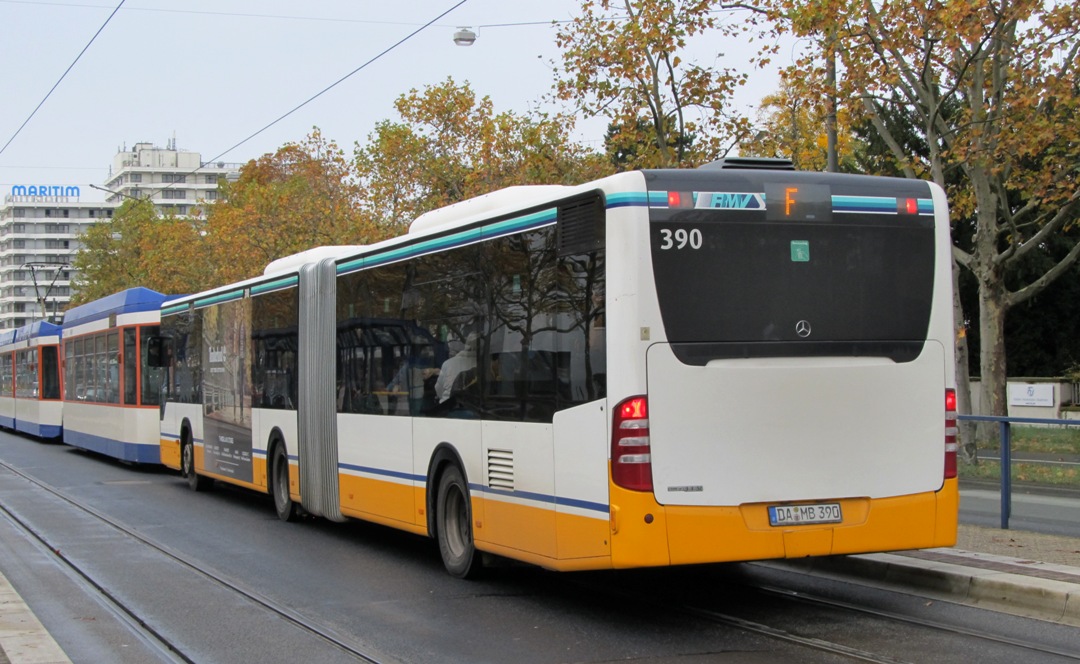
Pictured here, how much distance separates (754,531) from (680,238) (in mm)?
1931

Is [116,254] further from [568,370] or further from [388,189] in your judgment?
[568,370]

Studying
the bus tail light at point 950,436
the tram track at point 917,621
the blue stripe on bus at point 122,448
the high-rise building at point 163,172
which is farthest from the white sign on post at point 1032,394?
the high-rise building at point 163,172

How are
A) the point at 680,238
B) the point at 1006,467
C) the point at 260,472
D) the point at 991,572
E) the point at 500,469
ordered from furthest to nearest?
the point at 260,472, the point at 1006,467, the point at 500,469, the point at 991,572, the point at 680,238

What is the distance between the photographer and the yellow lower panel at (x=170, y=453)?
838 inches

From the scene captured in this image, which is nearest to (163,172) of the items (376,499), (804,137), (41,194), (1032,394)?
(41,194)

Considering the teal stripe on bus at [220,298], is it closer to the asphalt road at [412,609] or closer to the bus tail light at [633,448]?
the asphalt road at [412,609]

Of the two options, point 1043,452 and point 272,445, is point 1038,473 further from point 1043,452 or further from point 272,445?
point 272,445

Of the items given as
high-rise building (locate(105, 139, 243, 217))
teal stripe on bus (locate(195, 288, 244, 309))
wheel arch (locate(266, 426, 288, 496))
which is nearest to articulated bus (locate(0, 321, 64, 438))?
teal stripe on bus (locate(195, 288, 244, 309))

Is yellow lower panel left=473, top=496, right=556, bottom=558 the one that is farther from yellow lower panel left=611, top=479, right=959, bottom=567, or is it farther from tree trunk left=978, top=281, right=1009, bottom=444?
tree trunk left=978, top=281, right=1009, bottom=444

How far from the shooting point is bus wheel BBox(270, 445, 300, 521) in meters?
15.7

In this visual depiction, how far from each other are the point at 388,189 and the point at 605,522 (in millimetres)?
32258

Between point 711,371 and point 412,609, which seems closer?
point 711,371

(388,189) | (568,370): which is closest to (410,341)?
(568,370)

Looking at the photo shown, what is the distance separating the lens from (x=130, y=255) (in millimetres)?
73750
